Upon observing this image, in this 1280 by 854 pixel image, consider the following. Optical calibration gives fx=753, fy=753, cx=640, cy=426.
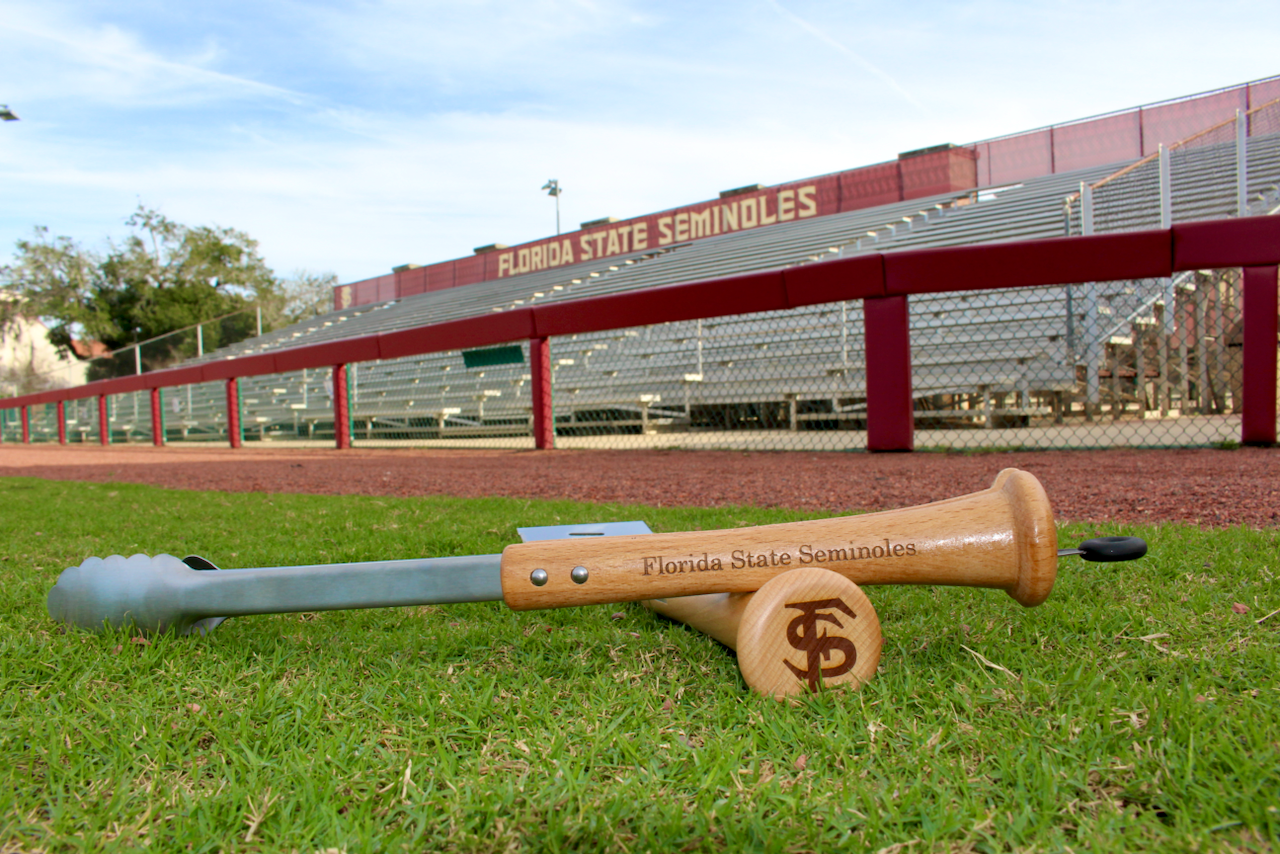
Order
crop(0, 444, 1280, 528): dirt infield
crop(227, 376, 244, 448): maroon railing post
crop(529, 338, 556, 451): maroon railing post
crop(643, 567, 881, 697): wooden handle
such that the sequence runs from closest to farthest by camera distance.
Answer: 1. crop(643, 567, 881, 697): wooden handle
2. crop(0, 444, 1280, 528): dirt infield
3. crop(529, 338, 556, 451): maroon railing post
4. crop(227, 376, 244, 448): maroon railing post

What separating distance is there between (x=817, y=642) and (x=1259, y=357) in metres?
4.83

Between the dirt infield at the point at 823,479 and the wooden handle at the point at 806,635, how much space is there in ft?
5.64

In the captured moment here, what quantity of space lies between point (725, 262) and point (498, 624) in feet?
49.1

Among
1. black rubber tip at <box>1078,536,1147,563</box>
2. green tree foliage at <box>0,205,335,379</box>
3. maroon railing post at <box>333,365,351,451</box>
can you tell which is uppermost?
green tree foliage at <box>0,205,335,379</box>

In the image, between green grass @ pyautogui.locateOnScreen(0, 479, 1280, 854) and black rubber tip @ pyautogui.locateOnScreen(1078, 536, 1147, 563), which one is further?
black rubber tip @ pyautogui.locateOnScreen(1078, 536, 1147, 563)

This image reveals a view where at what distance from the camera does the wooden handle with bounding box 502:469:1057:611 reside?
110 centimetres

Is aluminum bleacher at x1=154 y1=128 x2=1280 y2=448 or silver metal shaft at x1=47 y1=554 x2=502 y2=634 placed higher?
aluminum bleacher at x1=154 y1=128 x2=1280 y2=448

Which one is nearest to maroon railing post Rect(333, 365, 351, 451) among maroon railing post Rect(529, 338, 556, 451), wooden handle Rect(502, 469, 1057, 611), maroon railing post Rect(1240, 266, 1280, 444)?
maroon railing post Rect(529, 338, 556, 451)

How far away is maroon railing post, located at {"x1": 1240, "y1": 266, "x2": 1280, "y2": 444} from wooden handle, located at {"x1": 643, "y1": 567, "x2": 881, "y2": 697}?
4.63 metres

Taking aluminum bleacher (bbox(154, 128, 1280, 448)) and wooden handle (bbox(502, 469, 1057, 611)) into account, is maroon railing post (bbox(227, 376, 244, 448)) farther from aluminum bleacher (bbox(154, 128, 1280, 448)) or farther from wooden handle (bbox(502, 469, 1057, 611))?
wooden handle (bbox(502, 469, 1057, 611))

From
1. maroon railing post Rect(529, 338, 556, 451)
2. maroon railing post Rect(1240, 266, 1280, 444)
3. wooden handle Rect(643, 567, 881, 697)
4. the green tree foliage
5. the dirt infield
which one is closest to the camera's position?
wooden handle Rect(643, 567, 881, 697)

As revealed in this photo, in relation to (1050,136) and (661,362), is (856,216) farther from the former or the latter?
(661,362)

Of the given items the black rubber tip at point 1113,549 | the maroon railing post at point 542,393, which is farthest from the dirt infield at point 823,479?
the black rubber tip at point 1113,549

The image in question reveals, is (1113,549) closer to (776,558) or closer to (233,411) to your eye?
(776,558)
